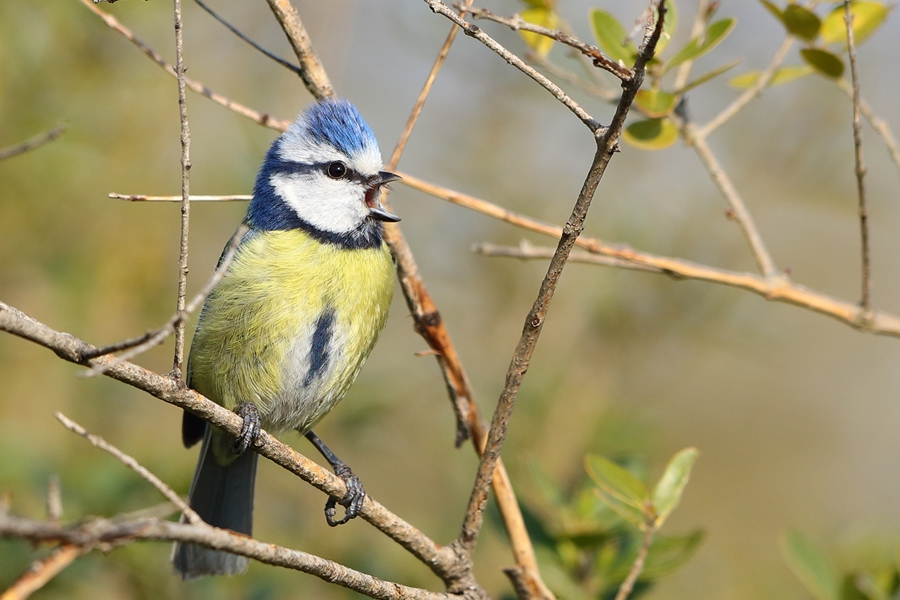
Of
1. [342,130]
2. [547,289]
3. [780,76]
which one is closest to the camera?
[547,289]

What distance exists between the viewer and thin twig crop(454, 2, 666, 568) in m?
1.52

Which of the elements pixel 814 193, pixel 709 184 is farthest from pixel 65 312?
pixel 814 193

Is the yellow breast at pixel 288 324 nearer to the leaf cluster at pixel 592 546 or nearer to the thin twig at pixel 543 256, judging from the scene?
the thin twig at pixel 543 256

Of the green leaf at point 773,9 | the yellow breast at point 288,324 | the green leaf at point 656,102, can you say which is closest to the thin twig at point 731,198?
the green leaf at point 656,102

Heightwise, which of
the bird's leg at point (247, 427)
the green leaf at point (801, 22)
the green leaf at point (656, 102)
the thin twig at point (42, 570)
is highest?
the green leaf at point (801, 22)

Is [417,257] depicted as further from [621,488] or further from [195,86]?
[621,488]

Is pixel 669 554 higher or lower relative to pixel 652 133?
lower

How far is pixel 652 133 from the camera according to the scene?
2631 mm

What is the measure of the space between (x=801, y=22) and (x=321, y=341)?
1.81 m

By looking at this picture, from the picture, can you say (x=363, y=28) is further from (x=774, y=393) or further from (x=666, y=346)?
(x=774, y=393)

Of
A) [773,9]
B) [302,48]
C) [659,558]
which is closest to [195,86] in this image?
[302,48]

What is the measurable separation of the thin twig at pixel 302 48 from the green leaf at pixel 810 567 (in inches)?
78.1

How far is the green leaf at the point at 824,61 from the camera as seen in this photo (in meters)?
2.61

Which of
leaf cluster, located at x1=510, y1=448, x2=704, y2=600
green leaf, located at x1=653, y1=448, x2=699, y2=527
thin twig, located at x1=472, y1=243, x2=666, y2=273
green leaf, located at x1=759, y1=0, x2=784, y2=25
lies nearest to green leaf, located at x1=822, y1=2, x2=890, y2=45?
green leaf, located at x1=759, y1=0, x2=784, y2=25
